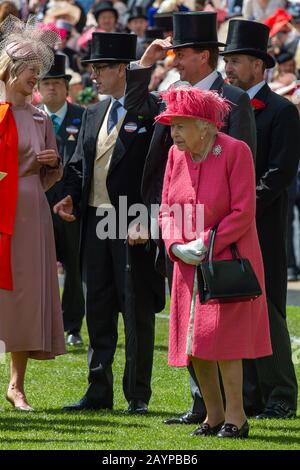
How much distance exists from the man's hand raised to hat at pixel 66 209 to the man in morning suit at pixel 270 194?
1216mm

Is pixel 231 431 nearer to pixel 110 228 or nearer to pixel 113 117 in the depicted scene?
pixel 110 228

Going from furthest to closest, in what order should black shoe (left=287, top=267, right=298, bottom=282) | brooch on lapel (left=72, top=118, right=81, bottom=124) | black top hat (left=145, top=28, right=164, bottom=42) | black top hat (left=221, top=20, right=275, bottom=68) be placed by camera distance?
1. black top hat (left=145, top=28, right=164, bottom=42)
2. black shoe (left=287, top=267, right=298, bottom=282)
3. brooch on lapel (left=72, top=118, right=81, bottom=124)
4. black top hat (left=221, top=20, right=275, bottom=68)

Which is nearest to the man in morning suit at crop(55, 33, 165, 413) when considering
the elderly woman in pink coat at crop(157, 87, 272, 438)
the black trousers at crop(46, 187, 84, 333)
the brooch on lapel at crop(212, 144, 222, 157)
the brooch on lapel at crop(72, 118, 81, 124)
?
the elderly woman in pink coat at crop(157, 87, 272, 438)

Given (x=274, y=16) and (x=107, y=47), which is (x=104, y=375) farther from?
(x=274, y=16)

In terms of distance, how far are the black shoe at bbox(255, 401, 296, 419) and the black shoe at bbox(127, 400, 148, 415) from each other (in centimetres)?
73

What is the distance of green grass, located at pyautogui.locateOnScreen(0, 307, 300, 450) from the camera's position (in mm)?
7336

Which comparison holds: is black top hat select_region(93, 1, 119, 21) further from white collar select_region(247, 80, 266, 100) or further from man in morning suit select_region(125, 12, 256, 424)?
man in morning suit select_region(125, 12, 256, 424)

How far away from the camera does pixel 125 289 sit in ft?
28.0

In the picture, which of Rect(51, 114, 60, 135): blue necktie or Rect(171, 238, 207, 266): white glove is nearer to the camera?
Rect(171, 238, 207, 266): white glove

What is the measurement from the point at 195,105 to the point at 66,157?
436cm

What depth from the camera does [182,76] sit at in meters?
8.14

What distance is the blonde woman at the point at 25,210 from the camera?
8.42m

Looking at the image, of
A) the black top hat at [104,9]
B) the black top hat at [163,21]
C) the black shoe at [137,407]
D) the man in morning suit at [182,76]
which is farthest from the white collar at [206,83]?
the black top hat at [104,9]
